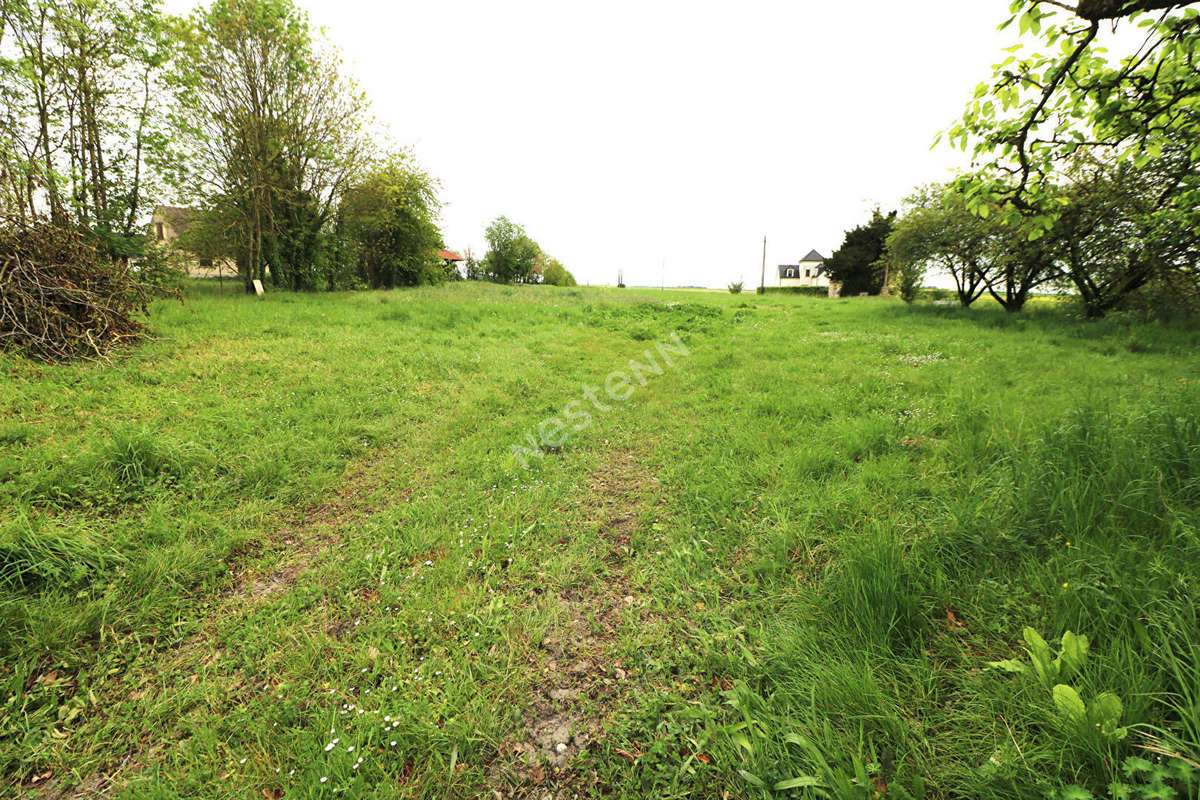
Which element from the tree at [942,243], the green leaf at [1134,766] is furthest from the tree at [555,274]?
the green leaf at [1134,766]

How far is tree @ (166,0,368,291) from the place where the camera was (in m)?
13.9

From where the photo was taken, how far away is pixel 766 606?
2.63m

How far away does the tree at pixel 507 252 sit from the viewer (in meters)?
56.8

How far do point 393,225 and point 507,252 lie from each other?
34.8m

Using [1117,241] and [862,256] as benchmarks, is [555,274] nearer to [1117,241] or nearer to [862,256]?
[862,256]

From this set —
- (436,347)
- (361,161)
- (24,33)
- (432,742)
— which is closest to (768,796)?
(432,742)

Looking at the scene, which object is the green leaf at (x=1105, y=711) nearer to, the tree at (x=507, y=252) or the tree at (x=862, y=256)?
the tree at (x=862, y=256)

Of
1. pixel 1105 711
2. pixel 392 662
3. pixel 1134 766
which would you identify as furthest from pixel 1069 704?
pixel 392 662

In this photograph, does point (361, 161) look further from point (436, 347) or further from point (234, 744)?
point (234, 744)

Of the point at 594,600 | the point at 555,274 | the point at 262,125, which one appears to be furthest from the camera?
the point at 555,274

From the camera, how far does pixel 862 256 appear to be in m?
35.5

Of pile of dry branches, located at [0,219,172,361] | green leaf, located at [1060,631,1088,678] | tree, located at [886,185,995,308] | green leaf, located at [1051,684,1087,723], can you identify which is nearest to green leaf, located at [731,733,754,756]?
green leaf, located at [1051,684,1087,723]

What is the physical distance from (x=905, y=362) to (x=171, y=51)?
23.4 m

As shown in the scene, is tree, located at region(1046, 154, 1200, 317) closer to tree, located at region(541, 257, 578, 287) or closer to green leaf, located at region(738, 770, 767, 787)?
green leaf, located at region(738, 770, 767, 787)
